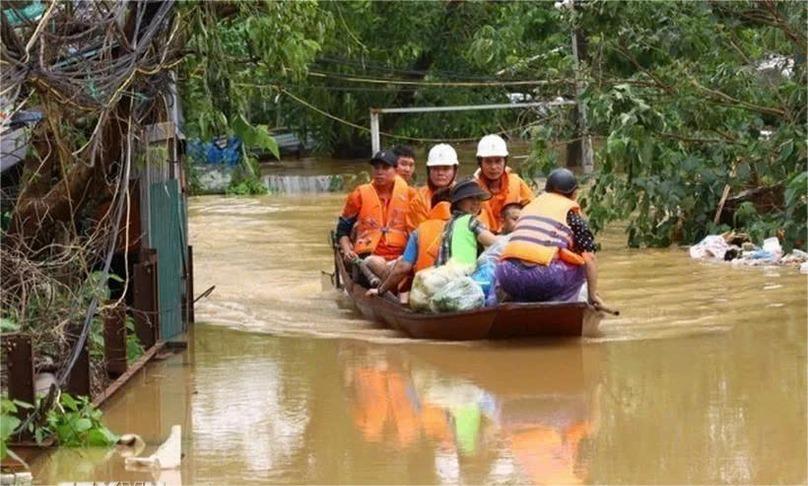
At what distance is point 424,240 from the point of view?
12.6m

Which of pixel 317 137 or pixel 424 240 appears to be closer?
pixel 424 240

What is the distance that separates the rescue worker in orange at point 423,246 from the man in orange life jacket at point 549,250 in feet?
2.79

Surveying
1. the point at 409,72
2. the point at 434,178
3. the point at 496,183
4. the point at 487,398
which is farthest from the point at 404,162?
the point at 409,72

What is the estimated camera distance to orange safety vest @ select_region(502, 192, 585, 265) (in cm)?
1158

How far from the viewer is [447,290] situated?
475 inches

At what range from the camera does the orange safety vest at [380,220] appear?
1413 centimetres

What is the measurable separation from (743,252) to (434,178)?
509cm

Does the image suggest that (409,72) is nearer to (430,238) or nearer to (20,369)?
(430,238)

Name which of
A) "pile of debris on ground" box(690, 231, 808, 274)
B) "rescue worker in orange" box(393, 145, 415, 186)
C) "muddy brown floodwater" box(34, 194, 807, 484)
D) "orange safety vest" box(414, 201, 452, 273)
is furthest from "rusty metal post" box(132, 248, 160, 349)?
"pile of debris on ground" box(690, 231, 808, 274)

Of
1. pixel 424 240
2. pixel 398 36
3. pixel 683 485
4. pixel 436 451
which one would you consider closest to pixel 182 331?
pixel 424 240

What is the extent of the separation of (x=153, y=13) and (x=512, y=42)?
60.6 ft

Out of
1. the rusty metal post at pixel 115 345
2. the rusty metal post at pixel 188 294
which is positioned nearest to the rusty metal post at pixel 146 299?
the rusty metal post at pixel 115 345

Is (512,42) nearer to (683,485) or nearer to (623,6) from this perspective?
(623,6)

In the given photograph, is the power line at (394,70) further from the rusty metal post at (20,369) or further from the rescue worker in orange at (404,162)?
the rusty metal post at (20,369)
